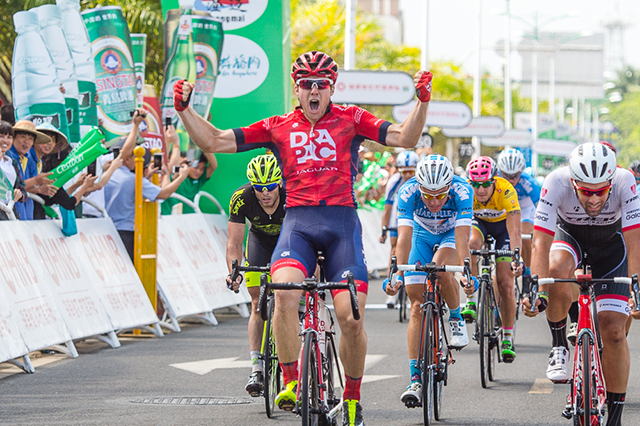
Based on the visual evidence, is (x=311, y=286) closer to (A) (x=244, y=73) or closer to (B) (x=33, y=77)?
A: (B) (x=33, y=77)

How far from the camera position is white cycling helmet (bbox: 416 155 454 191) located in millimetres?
8391

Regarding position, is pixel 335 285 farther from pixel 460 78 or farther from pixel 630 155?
pixel 630 155

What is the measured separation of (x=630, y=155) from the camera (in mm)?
117625

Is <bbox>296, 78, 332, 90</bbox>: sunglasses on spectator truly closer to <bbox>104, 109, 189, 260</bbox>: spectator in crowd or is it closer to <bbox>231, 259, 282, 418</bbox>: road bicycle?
<bbox>231, 259, 282, 418</bbox>: road bicycle

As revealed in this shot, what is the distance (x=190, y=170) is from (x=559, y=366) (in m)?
9.45

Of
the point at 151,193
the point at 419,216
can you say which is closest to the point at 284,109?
the point at 151,193

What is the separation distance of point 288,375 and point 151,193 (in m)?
6.92

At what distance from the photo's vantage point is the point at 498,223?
37.3 feet

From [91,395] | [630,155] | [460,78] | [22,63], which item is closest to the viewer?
[91,395]

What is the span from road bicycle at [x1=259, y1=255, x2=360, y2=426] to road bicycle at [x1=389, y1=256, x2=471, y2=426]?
3.86 ft

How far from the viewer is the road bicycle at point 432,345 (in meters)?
7.63

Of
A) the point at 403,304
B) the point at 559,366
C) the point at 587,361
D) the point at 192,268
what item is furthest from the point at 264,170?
the point at 403,304

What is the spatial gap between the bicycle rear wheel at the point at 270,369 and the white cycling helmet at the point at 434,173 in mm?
1591

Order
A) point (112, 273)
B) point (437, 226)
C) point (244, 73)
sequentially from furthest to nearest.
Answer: point (244, 73) < point (112, 273) < point (437, 226)
